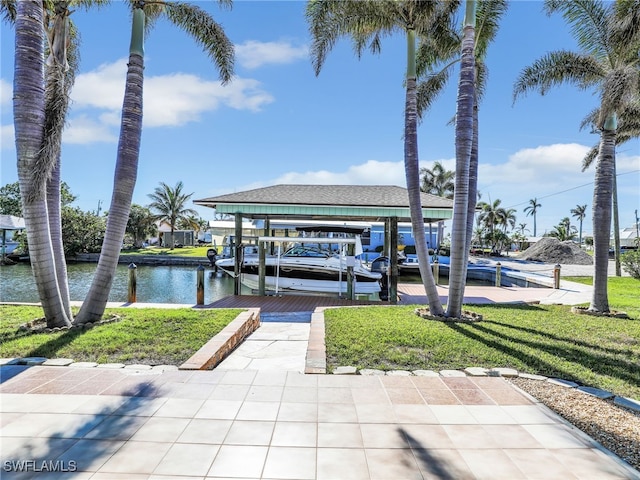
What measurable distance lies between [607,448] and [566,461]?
53 cm

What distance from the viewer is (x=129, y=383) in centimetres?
423

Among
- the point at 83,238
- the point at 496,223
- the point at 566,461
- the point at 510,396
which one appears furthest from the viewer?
the point at 496,223

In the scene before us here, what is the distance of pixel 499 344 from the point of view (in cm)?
595

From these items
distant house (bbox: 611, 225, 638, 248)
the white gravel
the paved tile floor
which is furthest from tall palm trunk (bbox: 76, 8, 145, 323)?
distant house (bbox: 611, 225, 638, 248)

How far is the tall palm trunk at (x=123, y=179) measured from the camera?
704cm

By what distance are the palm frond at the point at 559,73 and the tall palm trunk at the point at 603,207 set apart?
1366 mm

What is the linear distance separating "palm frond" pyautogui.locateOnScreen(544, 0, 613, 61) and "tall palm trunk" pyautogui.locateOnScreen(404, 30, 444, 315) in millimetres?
4045

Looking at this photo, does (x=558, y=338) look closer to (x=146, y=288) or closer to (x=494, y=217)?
(x=146, y=288)

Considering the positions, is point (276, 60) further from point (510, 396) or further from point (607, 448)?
point (607, 448)

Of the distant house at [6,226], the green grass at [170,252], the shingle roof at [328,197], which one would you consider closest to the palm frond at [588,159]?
the shingle roof at [328,197]

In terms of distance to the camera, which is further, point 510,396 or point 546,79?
point 546,79

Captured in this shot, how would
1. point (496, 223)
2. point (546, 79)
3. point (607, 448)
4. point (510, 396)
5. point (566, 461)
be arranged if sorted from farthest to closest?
1. point (496, 223)
2. point (546, 79)
3. point (510, 396)
4. point (607, 448)
5. point (566, 461)

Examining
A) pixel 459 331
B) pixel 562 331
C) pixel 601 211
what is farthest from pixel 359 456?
pixel 601 211

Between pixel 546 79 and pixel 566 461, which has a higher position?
pixel 546 79
